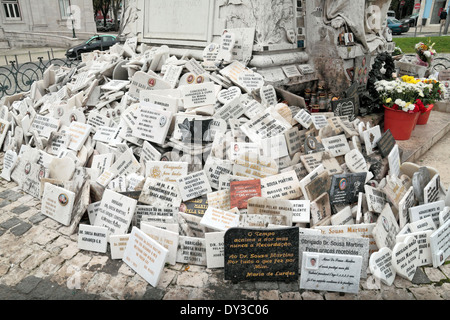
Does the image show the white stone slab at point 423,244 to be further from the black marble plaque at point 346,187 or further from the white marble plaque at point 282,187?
the white marble plaque at point 282,187

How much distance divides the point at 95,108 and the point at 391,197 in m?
4.54

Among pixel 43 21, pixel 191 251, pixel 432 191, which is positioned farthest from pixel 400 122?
pixel 43 21

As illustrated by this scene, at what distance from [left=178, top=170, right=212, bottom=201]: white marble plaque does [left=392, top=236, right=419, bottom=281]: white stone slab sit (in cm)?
193

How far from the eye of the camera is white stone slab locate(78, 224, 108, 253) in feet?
10.5

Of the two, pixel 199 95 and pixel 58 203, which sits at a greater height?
pixel 199 95

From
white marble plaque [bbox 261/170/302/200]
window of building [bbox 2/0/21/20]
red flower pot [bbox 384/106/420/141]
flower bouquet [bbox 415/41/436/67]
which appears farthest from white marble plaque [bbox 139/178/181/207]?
window of building [bbox 2/0/21/20]

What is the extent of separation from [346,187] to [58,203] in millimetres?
3245

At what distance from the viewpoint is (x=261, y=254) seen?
2.78m

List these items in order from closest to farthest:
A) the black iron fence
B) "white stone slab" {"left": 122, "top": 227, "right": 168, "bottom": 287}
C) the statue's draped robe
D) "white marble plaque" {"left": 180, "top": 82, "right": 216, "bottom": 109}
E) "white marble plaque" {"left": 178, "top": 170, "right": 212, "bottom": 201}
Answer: "white stone slab" {"left": 122, "top": 227, "right": 168, "bottom": 287}, "white marble plaque" {"left": 178, "top": 170, "right": 212, "bottom": 201}, "white marble plaque" {"left": 180, "top": 82, "right": 216, "bottom": 109}, the statue's draped robe, the black iron fence

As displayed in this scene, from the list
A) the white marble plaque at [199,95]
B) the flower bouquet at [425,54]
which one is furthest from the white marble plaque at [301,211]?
the flower bouquet at [425,54]

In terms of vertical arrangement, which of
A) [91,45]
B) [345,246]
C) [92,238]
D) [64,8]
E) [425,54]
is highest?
[64,8]

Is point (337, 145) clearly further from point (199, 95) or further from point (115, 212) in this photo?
point (115, 212)

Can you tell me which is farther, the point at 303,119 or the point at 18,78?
the point at 18,78

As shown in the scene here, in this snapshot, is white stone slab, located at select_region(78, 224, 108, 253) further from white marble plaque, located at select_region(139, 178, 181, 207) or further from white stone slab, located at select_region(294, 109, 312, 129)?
white stone slab, located at select_region(294, 109, 312, 129)
